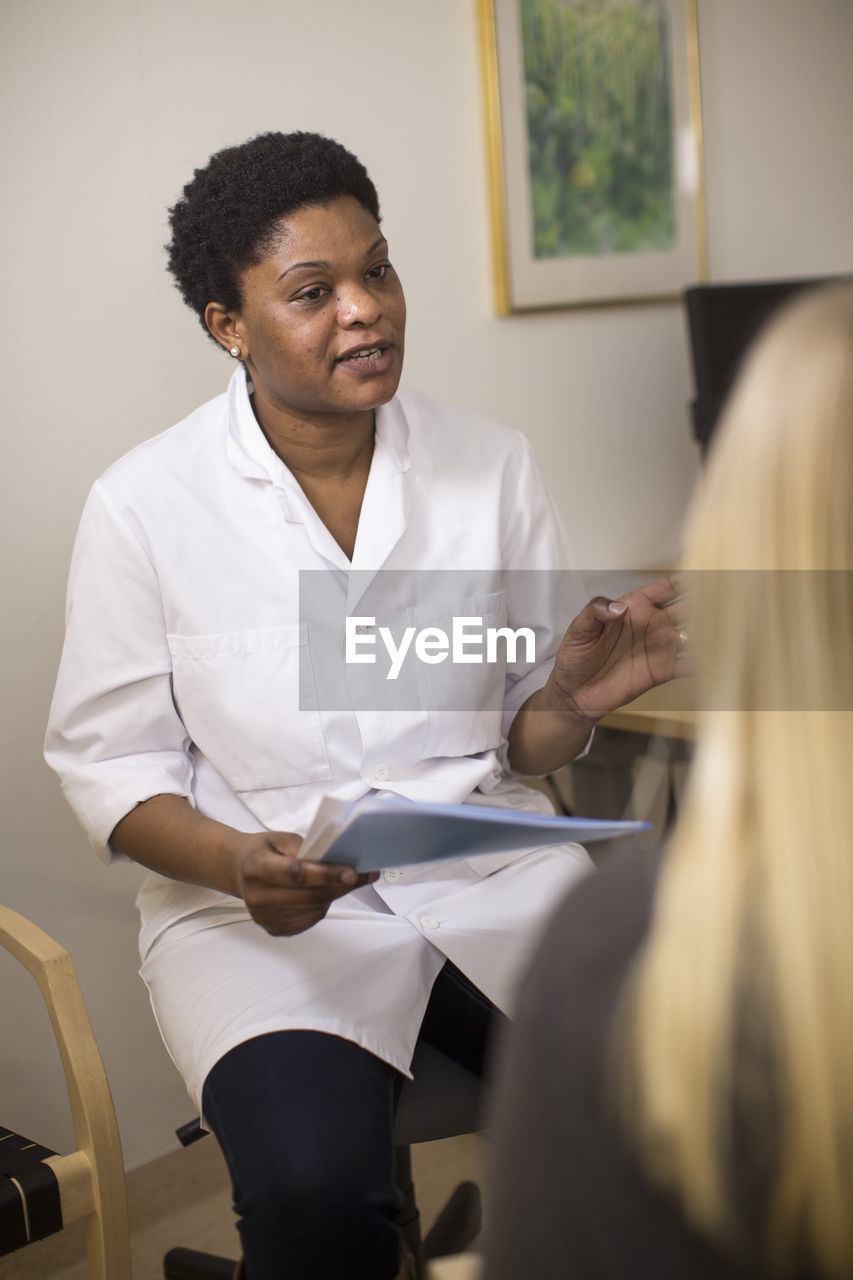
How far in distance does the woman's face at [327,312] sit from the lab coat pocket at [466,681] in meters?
0.29

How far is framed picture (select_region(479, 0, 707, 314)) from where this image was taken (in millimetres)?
2240

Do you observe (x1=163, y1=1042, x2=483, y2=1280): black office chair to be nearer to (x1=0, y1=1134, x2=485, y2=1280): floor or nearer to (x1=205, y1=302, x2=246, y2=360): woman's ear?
(x1=0, y1=1134, x2=485, y2=1280): floor

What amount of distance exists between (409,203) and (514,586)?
920 millimetres

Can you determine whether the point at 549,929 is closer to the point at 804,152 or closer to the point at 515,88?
the point at 515,88

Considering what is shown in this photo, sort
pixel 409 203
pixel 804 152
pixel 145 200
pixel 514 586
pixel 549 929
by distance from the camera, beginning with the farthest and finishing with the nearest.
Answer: pixel 804 152, pixel 409 203, pixel 145 200, pixel 514 586, pixel 549 929

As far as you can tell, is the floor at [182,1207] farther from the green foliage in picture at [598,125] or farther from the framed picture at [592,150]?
the green foliage in picture at [598,125]

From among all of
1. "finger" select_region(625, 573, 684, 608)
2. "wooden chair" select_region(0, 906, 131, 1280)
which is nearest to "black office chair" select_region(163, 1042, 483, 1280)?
"wooden chair" select_region(0, 906, 131, 1280)

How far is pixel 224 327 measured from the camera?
4.93 ft

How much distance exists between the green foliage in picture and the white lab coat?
3.58ft

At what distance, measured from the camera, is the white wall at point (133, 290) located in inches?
68.7

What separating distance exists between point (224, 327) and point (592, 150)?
1.23 metres

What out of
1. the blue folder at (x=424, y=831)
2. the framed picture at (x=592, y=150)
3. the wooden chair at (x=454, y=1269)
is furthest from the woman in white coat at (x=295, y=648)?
the framed picture at (x=592, y=150)

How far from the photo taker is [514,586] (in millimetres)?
1593

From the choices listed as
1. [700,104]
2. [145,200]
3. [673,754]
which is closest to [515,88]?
[700,104]
